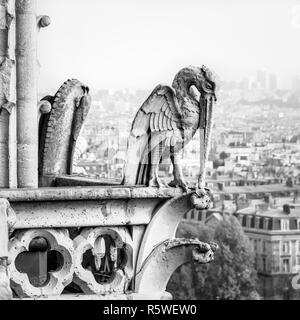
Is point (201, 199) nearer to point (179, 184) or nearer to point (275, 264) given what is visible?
point (179, 184)

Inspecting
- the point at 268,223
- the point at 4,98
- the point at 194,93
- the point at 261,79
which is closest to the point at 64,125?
the point at 4,98

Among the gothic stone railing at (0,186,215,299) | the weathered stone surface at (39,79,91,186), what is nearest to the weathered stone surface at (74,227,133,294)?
the gothic stone railing at (0,186,215,299)

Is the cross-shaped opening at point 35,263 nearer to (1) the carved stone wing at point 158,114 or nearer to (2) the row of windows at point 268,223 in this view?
(1) the carved stone wing at point 158,114

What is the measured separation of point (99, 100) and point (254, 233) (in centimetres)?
1742

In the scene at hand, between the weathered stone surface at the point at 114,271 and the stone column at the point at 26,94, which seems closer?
the weathered stone surface at the point at 114,271

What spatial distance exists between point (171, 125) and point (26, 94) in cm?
94

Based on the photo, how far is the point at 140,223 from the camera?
31.2ft

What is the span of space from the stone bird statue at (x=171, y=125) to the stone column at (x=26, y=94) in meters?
0.71

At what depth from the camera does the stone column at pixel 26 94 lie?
10.1 meters

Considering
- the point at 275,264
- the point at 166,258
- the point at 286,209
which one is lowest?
the point at 275,264

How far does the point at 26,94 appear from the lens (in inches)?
398

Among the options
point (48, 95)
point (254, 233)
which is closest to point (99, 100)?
point (254, 233)

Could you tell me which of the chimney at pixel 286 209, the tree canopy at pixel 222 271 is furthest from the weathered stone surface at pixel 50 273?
the chimney at pixel 286 209

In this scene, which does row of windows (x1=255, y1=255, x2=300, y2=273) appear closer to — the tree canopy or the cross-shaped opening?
the tree canopy
